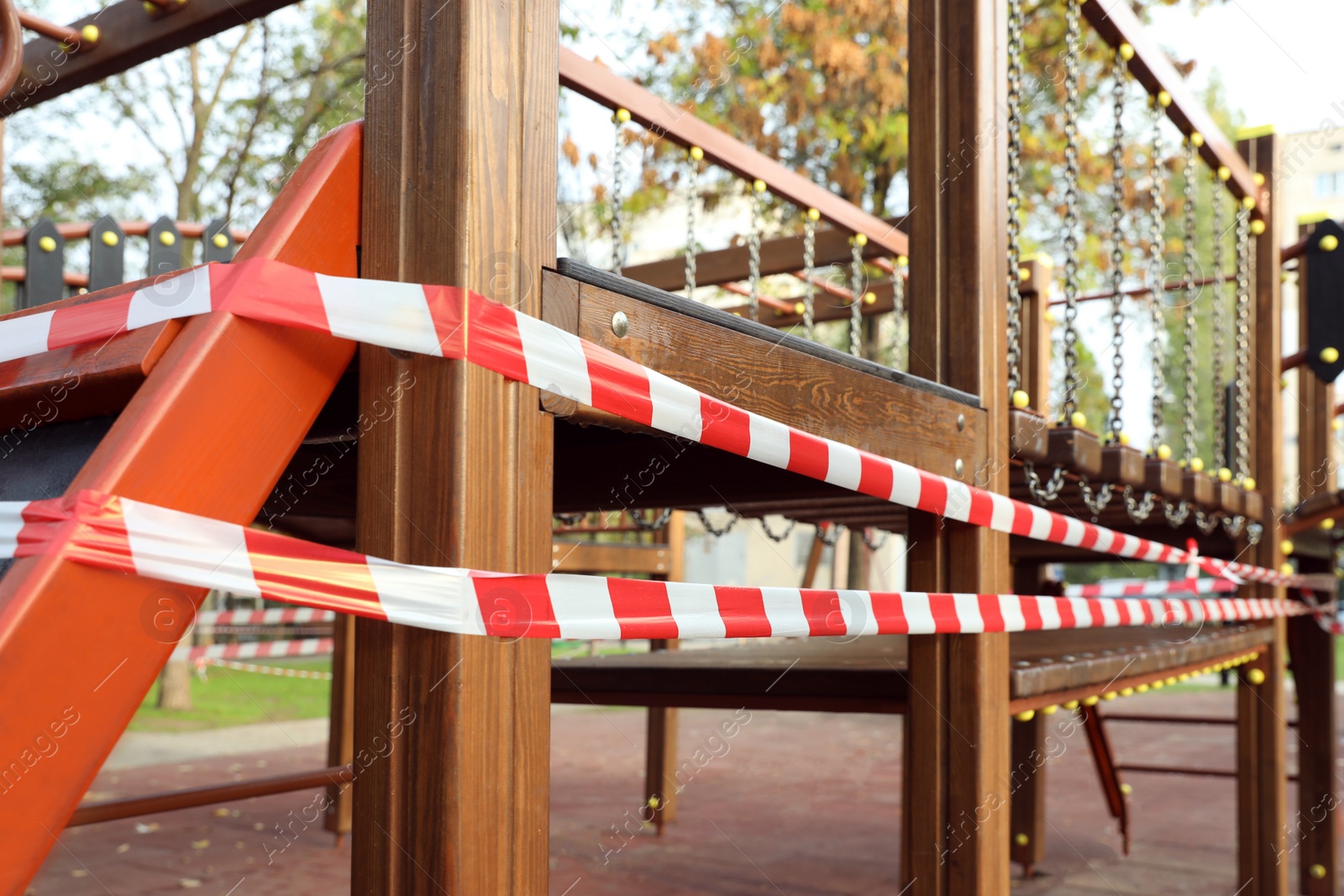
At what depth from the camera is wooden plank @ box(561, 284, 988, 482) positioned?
1.62 meters

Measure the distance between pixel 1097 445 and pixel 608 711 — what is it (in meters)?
9.73

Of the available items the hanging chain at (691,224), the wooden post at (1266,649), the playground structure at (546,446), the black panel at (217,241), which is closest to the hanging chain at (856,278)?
the playground structure at (546,446)

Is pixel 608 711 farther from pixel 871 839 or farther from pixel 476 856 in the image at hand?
Answer: pixel 476 856

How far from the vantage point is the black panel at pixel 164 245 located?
12.5 feet

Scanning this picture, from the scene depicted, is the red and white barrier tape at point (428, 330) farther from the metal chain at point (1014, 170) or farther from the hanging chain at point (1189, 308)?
the hanging chain at point (1189, 308)

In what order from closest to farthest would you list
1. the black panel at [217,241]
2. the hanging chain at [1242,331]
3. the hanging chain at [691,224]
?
the hanging chain at [691,224], the black panel at [217,241], the hanging chain at [1242,331]

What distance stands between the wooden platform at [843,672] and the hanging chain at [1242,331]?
0.75 meters

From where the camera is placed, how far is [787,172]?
4.45 m

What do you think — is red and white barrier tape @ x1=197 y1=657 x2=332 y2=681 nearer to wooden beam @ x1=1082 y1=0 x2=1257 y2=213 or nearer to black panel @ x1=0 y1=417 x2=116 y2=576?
wooden beam @ x1=1082 y1=0 x2=1257 y2=213

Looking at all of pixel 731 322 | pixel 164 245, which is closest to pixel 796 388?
pixel 731 322

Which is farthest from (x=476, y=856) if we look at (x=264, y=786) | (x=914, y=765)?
(x=264, y=786)

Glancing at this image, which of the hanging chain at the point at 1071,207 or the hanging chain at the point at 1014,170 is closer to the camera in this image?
the hanging chain at the point at 1014,170

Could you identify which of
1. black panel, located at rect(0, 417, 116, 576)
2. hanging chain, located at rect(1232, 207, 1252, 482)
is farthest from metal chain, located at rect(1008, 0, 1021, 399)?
hanging chain, located at rect(1232, 207, 1252, 482)

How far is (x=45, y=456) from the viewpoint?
1331 millimetres
